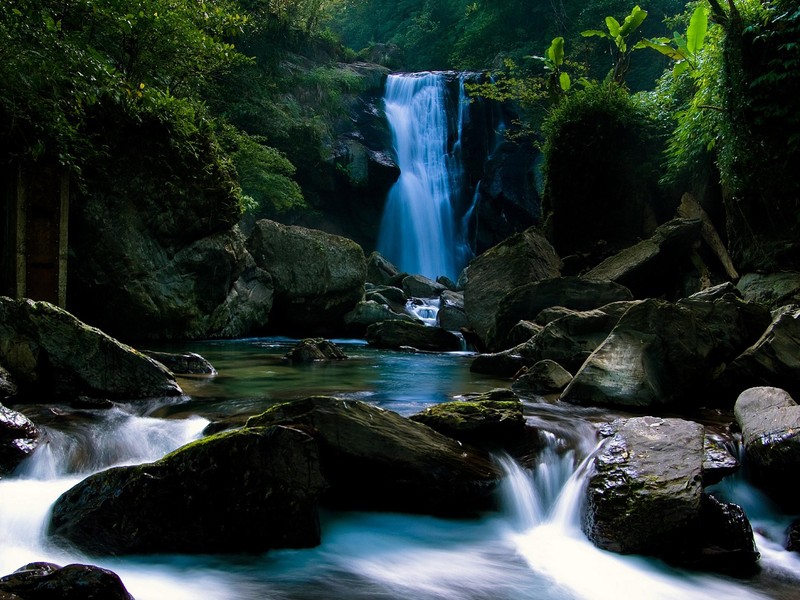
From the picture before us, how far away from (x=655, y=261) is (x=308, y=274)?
8157 mm

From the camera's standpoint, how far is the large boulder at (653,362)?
19.6 ft

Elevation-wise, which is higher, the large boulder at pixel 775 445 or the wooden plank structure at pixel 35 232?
the wooden plank structure at pixel 35 232

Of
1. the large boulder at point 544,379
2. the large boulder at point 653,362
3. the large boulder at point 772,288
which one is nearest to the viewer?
the large boulder at point 653,362

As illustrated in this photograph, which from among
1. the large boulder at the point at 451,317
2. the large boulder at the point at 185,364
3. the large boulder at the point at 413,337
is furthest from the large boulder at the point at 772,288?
the large boulder at the point at 185,364

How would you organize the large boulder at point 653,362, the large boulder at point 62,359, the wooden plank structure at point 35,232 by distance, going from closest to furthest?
1. the large boulder at point 62,359
2. the large boulder at point 653,362
3. the wooden plank structure at point 35,232

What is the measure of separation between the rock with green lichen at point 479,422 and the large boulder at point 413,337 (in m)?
7.54

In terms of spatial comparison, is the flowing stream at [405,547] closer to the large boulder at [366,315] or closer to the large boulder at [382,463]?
the large boulder at [382,463]

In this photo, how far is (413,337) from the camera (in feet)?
42.0

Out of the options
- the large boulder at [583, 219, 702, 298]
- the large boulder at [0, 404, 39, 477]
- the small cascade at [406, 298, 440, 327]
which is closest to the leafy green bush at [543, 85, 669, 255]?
the large boulder at [583, 219, 702, 298]

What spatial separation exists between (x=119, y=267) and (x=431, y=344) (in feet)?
21.0

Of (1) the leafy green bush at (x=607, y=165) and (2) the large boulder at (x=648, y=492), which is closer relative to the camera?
(2) the large boulder at (x=648, y=492)

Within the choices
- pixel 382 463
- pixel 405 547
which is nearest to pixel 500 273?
pixel 382 463

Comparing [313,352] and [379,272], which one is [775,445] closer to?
[313,352]

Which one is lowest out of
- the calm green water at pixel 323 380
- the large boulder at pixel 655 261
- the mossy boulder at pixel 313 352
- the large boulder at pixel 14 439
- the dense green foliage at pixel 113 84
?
the large boulder at pixel 14 439
